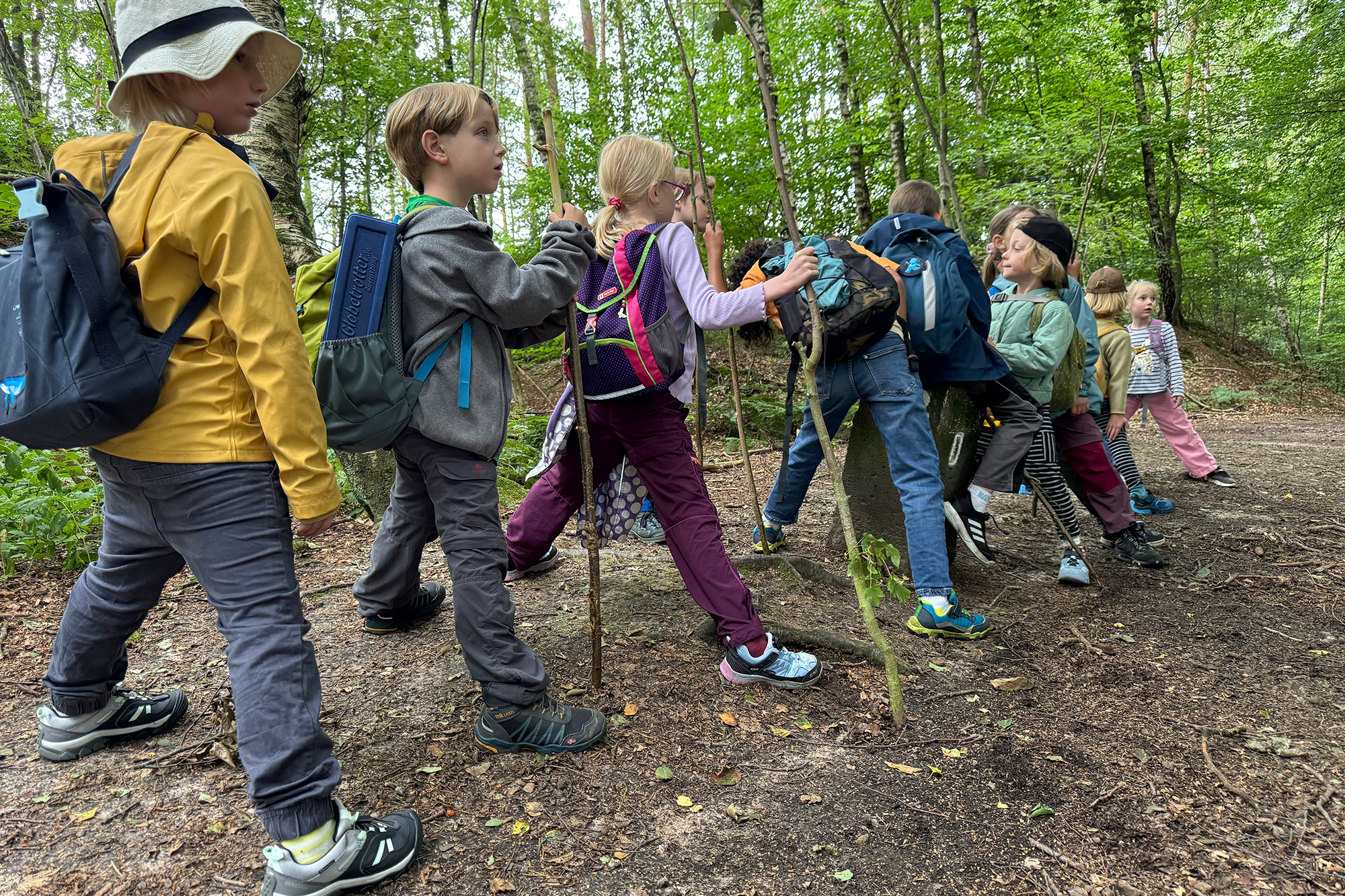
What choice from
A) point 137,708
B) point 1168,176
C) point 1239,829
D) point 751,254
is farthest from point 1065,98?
point 137,708

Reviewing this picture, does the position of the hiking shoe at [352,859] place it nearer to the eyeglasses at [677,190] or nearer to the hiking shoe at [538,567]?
the hiking shoe at [538,567]

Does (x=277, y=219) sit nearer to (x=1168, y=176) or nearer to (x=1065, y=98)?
(x=1065, y=98)

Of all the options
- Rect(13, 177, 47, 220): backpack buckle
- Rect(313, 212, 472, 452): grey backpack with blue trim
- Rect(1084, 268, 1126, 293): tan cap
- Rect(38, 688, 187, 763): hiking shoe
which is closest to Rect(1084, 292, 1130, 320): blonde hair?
Rect(1084, 268, 1126, 293): tan cap

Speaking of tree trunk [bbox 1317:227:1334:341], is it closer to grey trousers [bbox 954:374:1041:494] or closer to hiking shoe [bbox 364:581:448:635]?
grey trousers [bbox 954:374:1041:494]

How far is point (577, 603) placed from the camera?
3.43 metres

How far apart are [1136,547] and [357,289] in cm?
432

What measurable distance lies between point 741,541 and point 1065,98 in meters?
12.4

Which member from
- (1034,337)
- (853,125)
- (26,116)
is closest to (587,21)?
(853,125)

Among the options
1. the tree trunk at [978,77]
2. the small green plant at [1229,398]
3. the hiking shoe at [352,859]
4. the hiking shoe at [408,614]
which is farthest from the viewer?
the small green plant at [1229,398]

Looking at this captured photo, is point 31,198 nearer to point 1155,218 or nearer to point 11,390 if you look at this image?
point 11,390

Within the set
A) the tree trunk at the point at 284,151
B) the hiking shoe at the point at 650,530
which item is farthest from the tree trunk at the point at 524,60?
the hiking shoe at the point at 650,530

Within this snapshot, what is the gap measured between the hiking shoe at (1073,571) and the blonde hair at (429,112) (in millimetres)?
3573

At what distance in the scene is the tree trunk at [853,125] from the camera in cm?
1018

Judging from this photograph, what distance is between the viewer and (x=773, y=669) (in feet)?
8.71
